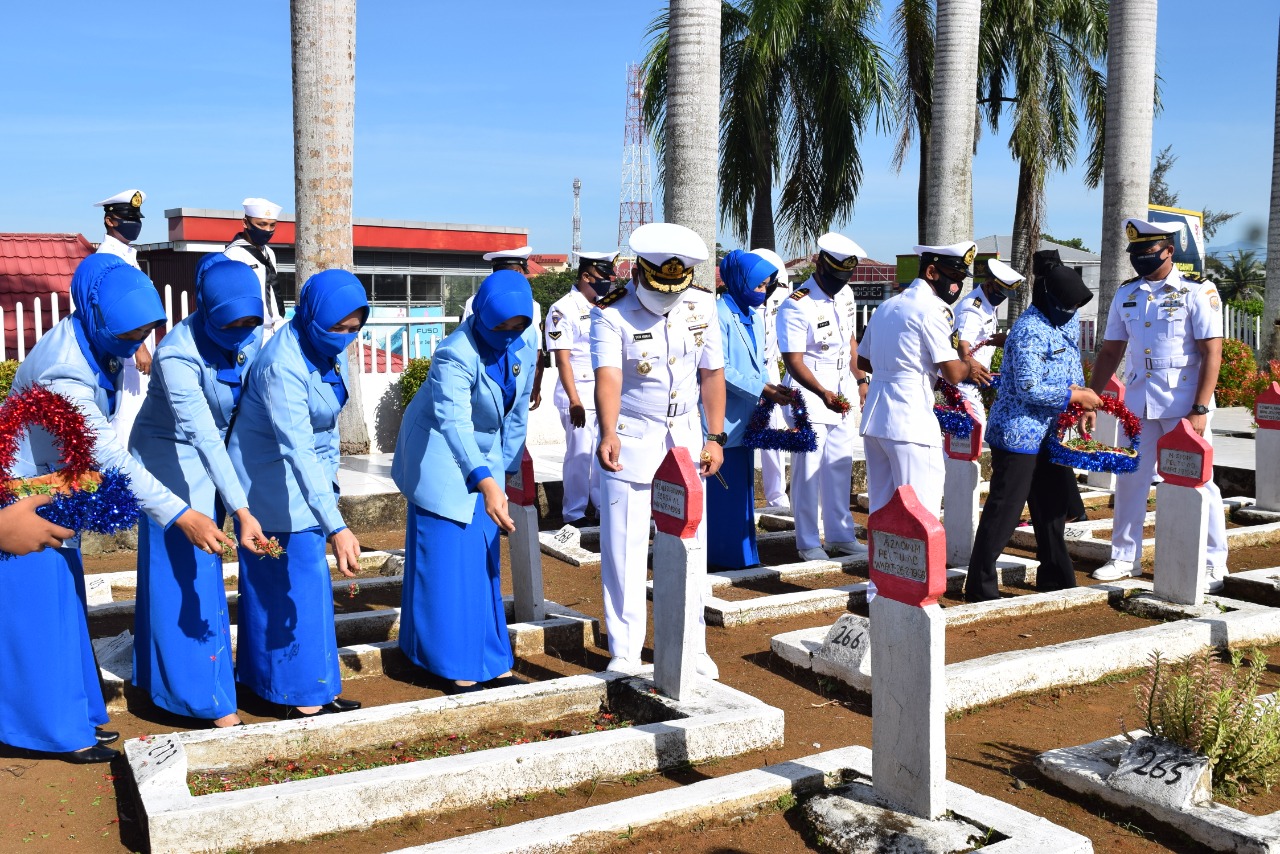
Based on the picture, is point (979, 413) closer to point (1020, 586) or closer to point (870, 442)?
point (1020, 586)

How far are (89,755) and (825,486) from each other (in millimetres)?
5365

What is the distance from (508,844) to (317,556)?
1.84 m

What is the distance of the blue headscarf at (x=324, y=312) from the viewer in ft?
15.9

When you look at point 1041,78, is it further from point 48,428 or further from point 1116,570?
point 48,428

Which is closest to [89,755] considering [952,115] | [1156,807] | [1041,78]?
[1156,807]

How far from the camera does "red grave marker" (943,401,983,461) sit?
8109mm

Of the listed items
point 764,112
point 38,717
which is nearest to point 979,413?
point 38,717

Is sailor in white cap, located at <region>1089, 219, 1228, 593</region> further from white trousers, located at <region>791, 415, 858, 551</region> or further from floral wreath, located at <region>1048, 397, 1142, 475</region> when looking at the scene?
white trousers, located at <region>791, 415, 858, 551</region>

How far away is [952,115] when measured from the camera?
12945 millimetres

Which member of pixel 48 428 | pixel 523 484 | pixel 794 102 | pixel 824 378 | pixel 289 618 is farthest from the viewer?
pixel 794 102

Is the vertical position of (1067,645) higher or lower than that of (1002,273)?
lower

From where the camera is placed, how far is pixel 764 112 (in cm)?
2241

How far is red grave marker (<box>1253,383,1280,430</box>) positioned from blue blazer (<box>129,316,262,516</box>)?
835 centimetres

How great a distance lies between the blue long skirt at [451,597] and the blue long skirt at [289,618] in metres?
0.50
